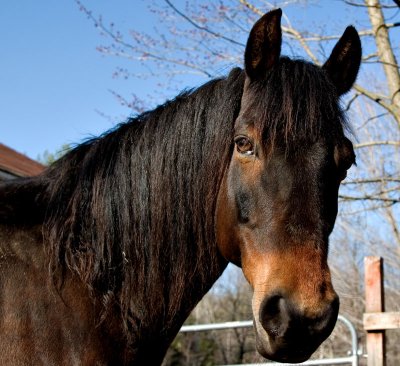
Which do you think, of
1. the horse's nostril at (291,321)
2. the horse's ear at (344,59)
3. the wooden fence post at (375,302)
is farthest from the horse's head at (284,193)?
the wooden fence post at (375,302)

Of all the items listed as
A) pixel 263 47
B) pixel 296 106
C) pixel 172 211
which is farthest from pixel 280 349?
pixel 263 47

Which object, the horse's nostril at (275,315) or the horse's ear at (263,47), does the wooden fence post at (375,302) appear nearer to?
the horse's ear at (263,47)

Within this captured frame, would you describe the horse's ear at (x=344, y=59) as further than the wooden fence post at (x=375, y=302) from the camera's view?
No

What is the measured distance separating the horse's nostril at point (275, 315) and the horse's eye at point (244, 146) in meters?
0.68

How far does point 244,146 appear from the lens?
8.61 ft

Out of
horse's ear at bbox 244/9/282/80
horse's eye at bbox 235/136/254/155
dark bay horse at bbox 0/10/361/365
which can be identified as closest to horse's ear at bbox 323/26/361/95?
dark bay horse at bbox 0/10/361/365

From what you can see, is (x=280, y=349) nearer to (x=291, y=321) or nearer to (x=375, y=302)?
(x=291, y=321)

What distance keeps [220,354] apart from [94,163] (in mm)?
28872

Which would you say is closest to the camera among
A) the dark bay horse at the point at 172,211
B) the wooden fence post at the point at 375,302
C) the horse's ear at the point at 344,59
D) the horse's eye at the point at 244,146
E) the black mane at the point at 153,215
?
the dark bay horse at the point at 172,211

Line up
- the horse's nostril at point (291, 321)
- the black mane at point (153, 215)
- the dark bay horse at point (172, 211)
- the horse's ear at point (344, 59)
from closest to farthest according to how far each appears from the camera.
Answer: the horse's nostril at point (291, 321), the dark bay horse at point (172, 211), the black mane at point (153, 215), the horse's ear at point (344, 59)

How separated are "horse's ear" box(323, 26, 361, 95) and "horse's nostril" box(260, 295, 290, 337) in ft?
→ 4.33

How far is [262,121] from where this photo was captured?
2586 mm

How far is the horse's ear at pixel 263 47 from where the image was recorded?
9.17 feet

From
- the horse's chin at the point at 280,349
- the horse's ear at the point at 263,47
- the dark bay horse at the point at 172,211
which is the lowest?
the horse's chin at the point at 280,349
